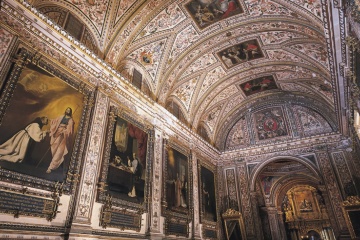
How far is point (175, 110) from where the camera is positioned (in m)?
12.7

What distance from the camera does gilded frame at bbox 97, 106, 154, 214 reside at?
23.4 ft

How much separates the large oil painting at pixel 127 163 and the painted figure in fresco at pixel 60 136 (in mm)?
1563

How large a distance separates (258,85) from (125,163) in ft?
32.7

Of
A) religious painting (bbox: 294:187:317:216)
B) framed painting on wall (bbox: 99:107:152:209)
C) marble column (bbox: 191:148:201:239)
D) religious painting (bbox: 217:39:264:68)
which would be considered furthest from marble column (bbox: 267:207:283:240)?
framed painting on wall (bbox: 99:107:152:209)

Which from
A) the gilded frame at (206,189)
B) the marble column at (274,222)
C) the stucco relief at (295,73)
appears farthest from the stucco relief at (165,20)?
Result: the marble column at (274,222)

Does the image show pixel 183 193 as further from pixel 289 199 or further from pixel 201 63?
pixel 289 199

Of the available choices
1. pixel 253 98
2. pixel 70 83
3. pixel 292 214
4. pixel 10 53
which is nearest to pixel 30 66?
pixel 10 53

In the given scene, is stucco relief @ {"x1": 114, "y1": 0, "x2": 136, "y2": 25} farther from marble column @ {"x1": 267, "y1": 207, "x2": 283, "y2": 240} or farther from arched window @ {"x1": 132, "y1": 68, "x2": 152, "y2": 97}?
marble column @ {"x1": 267, "y1": 207, "x2": 283, "y2": 240}

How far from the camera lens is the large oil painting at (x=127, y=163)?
7660 mm

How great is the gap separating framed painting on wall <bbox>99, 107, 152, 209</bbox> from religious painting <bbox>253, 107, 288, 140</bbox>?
8841 mm

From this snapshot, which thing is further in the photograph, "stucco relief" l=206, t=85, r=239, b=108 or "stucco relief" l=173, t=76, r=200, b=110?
"stucco relief" l=206, t=85, r=239, b=108

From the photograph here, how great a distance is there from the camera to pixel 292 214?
23.4 meters

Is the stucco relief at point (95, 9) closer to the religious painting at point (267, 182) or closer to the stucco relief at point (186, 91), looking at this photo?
the stucco relief at point (186, 91)

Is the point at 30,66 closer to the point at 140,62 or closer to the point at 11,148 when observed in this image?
the point at 11,148
